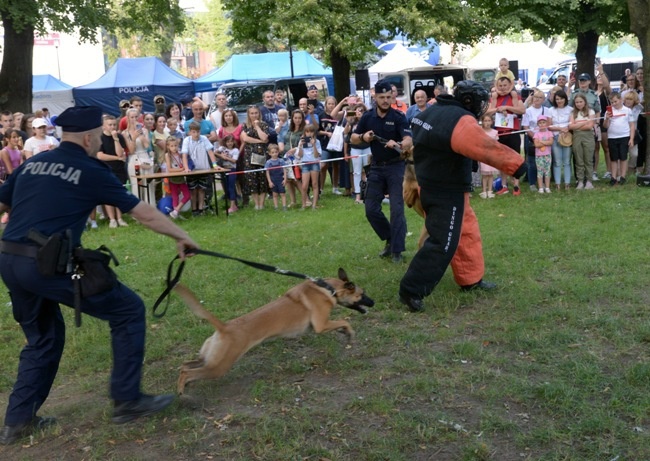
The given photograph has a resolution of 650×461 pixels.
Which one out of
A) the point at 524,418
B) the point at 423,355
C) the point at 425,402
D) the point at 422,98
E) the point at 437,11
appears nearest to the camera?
the point at 524,418

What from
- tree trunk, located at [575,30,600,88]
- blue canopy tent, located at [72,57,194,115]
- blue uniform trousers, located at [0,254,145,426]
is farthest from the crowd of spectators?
blue canopy tent, located at [72,57,194,115]

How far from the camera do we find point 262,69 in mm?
30281

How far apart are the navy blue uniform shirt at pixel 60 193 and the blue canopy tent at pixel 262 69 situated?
25192mm

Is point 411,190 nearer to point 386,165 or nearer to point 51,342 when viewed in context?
point 386,165

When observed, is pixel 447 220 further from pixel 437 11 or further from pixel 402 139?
pixel 437 11

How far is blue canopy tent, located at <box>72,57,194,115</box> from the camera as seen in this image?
95.0ft

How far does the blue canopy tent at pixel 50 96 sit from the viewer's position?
29.3 metres

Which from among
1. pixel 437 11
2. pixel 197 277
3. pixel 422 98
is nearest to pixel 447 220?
pixel 197 277

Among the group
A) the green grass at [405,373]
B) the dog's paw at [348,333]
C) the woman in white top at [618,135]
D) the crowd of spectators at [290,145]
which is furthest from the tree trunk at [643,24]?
the dog's paw at [348,333]

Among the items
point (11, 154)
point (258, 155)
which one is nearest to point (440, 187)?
point (258, 155)

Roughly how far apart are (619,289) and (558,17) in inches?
701

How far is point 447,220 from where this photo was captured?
648 cm

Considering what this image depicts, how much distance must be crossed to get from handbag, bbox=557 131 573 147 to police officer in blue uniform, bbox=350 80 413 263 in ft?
17.5

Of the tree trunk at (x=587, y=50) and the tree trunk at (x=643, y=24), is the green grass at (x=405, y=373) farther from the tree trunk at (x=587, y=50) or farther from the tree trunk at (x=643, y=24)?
the tree trunk at (x=587, y=50)
